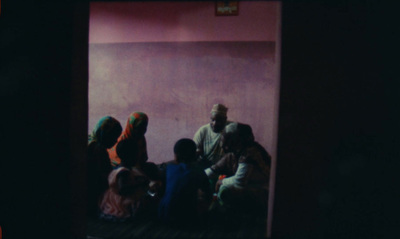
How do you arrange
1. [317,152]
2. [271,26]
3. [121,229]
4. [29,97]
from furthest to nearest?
[271,26] < [121,229] < [29,97] < [317,152]

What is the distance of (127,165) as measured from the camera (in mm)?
3477

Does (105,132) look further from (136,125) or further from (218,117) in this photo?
(218,117)

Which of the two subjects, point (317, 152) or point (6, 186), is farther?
point (6, 186)

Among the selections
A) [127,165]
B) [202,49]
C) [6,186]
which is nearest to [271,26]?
[202,49]

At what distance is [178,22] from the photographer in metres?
5.79

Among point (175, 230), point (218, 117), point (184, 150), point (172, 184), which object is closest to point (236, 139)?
point (184, 150)

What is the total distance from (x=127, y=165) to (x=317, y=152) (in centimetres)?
211

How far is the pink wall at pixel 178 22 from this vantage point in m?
5.46

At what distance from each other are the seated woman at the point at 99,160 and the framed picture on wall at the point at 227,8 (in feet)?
9.17

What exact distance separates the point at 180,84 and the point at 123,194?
2.95 m

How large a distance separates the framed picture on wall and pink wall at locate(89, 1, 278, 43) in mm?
66

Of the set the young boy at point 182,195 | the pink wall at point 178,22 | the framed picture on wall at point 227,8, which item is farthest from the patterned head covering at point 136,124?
the framed picture on wall at point 227,8

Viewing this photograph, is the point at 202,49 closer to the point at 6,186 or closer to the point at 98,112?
the point at 98,112

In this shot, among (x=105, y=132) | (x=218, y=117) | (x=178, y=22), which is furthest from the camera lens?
(x=178, y=22)
